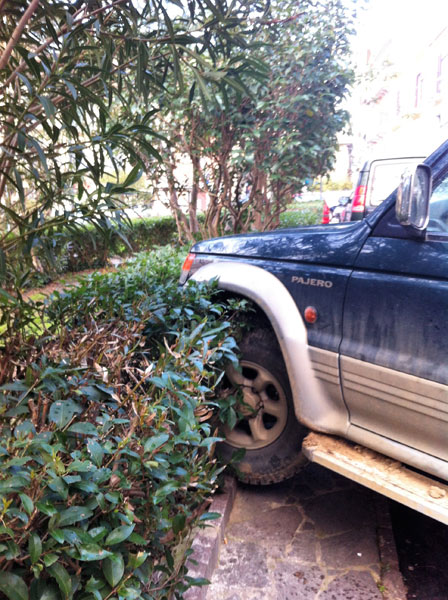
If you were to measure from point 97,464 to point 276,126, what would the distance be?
6.28 meters

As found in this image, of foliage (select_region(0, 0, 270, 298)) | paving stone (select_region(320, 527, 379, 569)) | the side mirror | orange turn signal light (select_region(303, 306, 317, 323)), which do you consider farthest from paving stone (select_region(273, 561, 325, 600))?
foliage (select_region(0, 0, 270, 298))

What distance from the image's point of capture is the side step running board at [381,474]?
2.09 metres

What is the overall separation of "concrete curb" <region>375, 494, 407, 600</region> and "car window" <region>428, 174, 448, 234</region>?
5.52 ft

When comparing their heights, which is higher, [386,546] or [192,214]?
[192,214]

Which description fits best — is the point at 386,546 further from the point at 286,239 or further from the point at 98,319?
the point at 98,319

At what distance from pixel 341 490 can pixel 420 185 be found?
6.78 feet

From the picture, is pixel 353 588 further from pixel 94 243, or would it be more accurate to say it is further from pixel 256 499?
pixel 94 243

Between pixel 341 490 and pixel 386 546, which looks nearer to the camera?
pixel 386 546

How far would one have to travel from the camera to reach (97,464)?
4.68 ft

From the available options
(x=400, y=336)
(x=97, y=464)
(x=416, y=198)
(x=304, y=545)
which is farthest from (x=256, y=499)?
(x=416, y=198)

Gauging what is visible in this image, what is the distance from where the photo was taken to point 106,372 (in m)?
1.78

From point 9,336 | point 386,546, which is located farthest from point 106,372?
point 386,546

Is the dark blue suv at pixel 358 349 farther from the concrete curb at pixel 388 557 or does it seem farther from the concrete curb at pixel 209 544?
the concrete curb at pixel 388 557

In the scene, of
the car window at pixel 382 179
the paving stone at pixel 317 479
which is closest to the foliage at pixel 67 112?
the paving stone at pixel 317 479
